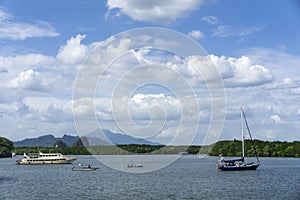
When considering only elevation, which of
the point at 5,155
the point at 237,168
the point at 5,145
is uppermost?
the point at 5,145

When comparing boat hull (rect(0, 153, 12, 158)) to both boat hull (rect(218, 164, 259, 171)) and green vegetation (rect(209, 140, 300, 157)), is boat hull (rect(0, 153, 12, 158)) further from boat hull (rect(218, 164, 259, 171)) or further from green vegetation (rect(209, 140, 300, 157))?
boat hull (rect(218, 164, 259, 171))

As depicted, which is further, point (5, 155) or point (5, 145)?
point (5, 155)

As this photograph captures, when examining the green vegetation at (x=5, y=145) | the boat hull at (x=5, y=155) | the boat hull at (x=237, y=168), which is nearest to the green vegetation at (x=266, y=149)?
the boat hull at (x=237, y=168)

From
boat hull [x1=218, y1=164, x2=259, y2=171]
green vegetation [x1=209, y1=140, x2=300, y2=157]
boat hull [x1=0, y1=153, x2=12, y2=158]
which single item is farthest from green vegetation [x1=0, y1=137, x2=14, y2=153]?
boat hull [x1=218, y1=164, x2=259, y2=171]

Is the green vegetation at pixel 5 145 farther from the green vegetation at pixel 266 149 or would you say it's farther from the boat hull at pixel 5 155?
the green vegetation at pixel 266 149

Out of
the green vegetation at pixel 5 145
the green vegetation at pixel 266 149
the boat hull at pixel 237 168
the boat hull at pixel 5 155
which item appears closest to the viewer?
the boat hull at pixel 237 168

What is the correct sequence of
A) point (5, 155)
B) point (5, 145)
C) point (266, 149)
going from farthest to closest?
point (5, 155)
point (5, 145)
point (266, 149)

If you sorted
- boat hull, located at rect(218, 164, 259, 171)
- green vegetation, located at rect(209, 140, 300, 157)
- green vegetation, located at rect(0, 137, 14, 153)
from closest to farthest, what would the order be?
boat hull, located at rect(218, 164, 259, 171) → green vegetation, located at rect(209, 140, 300, 157) → green vegetation, located at rect(0, 137, 14, 153)

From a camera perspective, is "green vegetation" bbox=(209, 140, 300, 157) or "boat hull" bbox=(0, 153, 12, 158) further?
"boat hull" bbox=(0, 153, 12, 158)

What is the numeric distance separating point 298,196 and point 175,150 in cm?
7800

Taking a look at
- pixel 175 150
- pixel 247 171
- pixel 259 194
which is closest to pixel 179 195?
pixel 259 194

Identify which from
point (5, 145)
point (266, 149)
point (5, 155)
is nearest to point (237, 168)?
point (266, 149)

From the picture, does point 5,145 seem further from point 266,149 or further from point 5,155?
point 266,149

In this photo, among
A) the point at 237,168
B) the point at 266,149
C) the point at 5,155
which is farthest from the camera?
the point at 5,155
